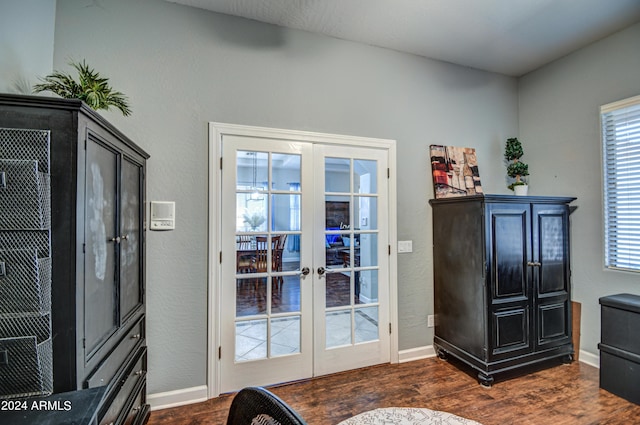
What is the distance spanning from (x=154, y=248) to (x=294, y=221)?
111cm

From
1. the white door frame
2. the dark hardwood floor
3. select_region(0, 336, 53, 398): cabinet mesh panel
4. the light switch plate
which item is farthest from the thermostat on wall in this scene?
the light switch plate

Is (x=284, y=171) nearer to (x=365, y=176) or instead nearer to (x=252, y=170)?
(x=252, y=170)

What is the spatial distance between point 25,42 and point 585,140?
455cm

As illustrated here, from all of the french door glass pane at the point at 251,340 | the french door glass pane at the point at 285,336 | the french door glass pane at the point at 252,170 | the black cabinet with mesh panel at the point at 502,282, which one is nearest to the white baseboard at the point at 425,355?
the black cabinet with mesh panel at the point at 502,282

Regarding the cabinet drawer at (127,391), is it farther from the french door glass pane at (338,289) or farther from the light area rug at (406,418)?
the french door glass pane at (338,289)

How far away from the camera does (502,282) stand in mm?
2588

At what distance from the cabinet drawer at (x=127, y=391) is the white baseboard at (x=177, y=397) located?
24 centimetres

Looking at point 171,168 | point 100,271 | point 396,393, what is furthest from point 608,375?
point 171,168

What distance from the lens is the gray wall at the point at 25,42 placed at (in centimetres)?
156

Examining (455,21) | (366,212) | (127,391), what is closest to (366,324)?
(366,212)

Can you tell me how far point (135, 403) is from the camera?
1819mm

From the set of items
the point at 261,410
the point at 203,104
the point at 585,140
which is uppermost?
the point at 203,104

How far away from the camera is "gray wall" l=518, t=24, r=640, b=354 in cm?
268

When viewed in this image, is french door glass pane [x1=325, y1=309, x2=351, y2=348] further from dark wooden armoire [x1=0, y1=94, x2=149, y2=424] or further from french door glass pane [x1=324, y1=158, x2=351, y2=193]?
dark wooden armoire [x1=0, y1=94, x2=149, y2=424]
